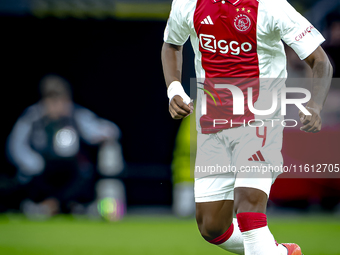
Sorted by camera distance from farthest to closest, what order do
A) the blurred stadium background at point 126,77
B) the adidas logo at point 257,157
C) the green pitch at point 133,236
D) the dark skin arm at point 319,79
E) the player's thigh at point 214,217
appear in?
the blurred stadium background at point 126,77 < the green pitch at point 133,236 < the player's thigh at point 214,217 < the adidas logo at point 257,157 < the dark skin arm at point 319,79

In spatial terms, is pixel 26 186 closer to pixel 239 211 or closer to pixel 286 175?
pixel 286 175

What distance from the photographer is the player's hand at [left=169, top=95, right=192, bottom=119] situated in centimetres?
340

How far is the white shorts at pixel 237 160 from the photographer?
331 cm

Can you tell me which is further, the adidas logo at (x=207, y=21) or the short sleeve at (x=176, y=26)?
the short sleeve at (x=176, y=26)

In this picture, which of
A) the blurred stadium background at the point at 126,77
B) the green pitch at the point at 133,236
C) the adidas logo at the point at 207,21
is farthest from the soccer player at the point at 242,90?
the blurred stadium background at the point at 126,77

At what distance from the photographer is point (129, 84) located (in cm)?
1092

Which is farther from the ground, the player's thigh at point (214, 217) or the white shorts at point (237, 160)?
the white shorts at point (237, 160)

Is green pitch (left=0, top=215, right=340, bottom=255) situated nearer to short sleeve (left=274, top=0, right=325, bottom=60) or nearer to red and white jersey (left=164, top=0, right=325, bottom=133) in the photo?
red and white jersey (left=164, top=0, right=325, bottom=133)

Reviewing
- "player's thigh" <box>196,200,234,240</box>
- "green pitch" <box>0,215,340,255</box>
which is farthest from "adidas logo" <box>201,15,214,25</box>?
"green pitch" <box>0,215,340,255</box>

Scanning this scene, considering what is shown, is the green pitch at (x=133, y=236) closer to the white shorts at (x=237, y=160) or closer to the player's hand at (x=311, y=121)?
the white shorts at (x=237, y=160)

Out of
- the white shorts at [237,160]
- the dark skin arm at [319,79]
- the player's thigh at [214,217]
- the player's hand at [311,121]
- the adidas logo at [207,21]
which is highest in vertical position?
the adidas logo at [207,21]

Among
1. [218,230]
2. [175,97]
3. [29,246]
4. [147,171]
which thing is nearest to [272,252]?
[218,230]

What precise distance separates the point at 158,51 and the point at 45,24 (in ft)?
7.16

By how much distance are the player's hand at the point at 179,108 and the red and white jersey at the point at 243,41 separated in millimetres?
275
